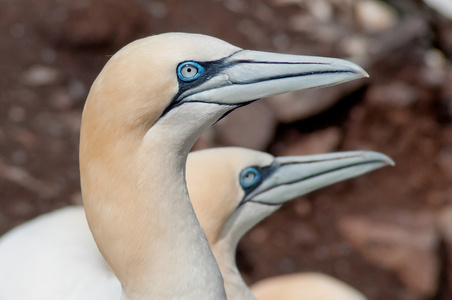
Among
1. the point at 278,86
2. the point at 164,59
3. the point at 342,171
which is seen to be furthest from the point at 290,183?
the point at 164,59

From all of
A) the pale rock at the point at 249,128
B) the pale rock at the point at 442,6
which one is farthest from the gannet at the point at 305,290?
the pale rock at the point at 442,6

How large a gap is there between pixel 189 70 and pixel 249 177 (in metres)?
1.57

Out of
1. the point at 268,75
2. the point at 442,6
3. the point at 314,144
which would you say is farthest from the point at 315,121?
the point at 268,75

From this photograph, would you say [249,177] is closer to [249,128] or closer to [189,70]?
[189,70]

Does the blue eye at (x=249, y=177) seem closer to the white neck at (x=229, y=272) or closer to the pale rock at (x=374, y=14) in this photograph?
the white neck at (x=229, y=272)

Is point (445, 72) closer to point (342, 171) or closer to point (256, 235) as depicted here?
point (256, 235)

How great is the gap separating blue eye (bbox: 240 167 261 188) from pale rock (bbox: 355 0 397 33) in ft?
18.3

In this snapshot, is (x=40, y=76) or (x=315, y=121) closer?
(x=40, y=76)

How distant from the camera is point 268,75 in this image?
A: 2.27 m

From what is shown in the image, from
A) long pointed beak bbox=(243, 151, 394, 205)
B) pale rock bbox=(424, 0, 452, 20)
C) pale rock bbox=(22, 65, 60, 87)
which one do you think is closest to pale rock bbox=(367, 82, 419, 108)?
pale rock bbox=(424, 0, 452, 20)

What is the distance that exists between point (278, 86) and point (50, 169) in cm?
455

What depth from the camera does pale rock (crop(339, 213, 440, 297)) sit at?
7.31 metres

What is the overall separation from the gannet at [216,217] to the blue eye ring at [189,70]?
1.22 meters

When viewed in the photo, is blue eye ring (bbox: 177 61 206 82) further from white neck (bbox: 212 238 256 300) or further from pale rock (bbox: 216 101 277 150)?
pale rock (bbox: 216 101 277 150)
